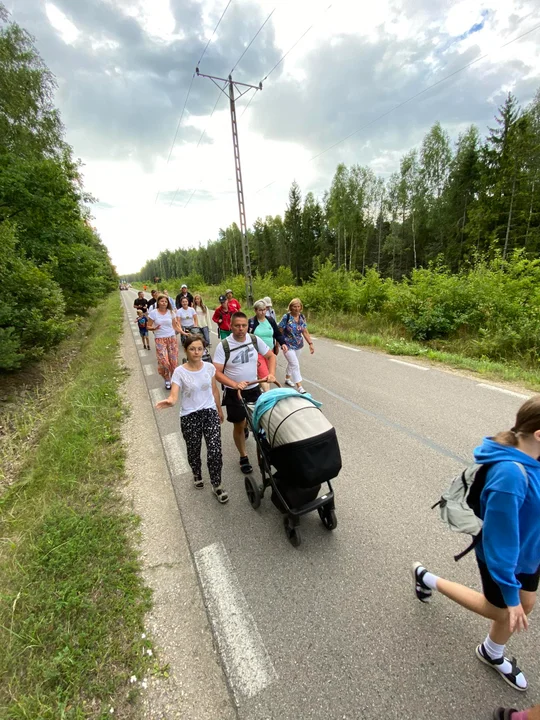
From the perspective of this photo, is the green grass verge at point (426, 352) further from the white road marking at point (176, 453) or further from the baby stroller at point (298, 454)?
the white road marking at point (176, 453)

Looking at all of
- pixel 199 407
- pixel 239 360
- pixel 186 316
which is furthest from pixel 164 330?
pixel 199 407

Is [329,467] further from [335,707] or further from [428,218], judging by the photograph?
[428,218]

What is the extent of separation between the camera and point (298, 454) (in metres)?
2.33

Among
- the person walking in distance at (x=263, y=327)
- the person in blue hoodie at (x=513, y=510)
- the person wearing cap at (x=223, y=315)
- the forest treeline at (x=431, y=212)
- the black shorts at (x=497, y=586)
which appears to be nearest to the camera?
the person in blue hoodie at (x=513, y=510)

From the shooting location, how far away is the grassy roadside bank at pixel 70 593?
5.75ft

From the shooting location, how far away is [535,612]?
210 cm

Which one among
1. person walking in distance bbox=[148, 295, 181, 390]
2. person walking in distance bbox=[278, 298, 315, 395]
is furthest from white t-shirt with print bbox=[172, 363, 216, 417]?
person walking in distance bbox=[148, 295, 181, 390]

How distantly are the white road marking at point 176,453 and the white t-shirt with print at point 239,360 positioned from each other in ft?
4.73

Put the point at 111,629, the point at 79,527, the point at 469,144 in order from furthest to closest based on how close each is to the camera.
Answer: the point at 469,144
the point at 79,527
the point at 111,629

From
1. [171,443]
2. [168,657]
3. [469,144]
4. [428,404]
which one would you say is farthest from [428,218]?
[168,657]

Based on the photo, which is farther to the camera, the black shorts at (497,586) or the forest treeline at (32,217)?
the forest treeline at (32,217)

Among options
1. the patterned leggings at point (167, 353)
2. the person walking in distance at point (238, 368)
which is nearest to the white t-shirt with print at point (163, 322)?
the patterned leggings at point (167, 353)

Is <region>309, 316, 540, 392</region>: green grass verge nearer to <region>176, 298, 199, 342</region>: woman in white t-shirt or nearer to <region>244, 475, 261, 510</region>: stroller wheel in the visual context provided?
<region>176, 298, 199, 342</region>: woman in white t-shirt

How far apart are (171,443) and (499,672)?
13.5ft
